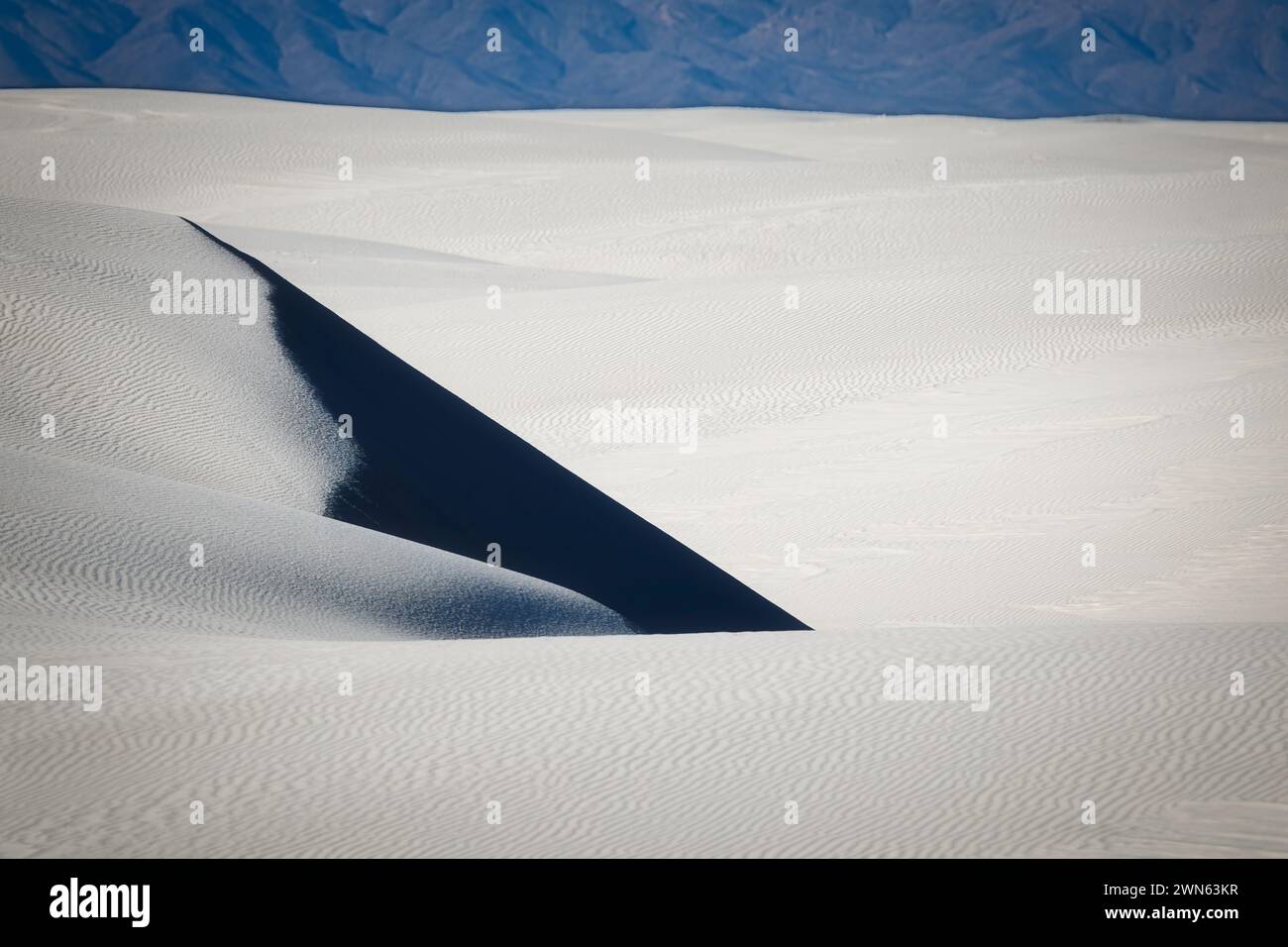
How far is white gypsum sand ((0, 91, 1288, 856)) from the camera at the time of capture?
20.4 feet

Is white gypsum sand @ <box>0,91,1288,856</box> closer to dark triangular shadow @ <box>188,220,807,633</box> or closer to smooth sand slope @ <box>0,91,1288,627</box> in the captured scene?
smooth sand slope @ <box>0,91,1288,627</box>

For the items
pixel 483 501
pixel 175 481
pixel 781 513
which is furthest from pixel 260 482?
pixel 781 513

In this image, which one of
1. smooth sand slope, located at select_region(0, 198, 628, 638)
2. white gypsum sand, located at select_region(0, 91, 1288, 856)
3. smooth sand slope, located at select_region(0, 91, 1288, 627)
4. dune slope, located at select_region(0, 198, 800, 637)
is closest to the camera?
white gypsum sand, located at select_region(0, 91, 1288, 856)

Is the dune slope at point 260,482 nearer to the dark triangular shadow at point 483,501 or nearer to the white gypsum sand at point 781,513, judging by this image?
the dark triangular shadow at point 483,501

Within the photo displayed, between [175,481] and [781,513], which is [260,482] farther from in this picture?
[781,513]

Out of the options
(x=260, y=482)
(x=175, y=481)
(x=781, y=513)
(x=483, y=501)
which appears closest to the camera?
(x=175, y=481)

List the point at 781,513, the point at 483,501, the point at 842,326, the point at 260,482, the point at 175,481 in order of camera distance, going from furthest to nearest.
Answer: the point at 842,326 → the point at 781,513 → the point at 483,501 → the point at 260,482 → the point at 175,481

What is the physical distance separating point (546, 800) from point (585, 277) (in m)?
25.4

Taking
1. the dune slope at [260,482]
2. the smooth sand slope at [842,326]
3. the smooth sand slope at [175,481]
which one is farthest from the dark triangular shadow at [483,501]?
the smooth sand slope at [842,326]

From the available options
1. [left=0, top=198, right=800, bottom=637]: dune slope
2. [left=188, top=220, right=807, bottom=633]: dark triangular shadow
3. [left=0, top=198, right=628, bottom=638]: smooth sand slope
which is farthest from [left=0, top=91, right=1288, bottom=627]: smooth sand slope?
[left=0, top=198, right=628, bottom=638]: smooth sand slope

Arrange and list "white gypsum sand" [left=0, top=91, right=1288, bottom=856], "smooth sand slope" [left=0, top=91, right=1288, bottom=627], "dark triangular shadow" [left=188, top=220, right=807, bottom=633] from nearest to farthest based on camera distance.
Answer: "white gypsum sand" [left=0, top=91, right=1288, bottom=856] → "dark triangular shadow" [left=188, top=220, right=807, bottom=633] → "smooth sand slope" [left=0, top=91, right=1288, bottom=627]

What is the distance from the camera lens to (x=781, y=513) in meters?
17.0

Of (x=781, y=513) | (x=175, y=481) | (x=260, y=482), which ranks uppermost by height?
(x=781, y=513)

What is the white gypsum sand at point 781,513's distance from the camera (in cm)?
622
